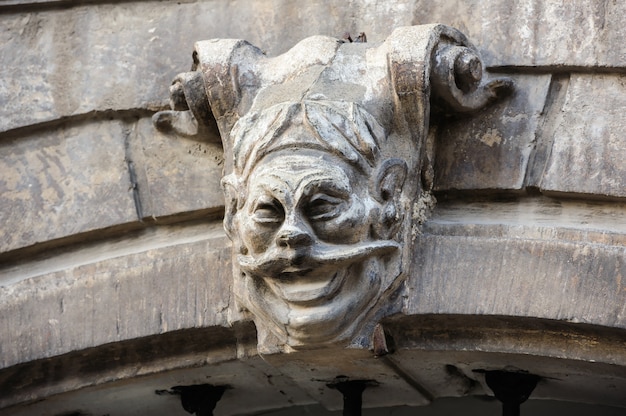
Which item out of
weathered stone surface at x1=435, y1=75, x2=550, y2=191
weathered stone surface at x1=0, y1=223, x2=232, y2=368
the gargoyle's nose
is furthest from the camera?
weathered stone surface at x1=0, y1=223, x2=232, y2=368

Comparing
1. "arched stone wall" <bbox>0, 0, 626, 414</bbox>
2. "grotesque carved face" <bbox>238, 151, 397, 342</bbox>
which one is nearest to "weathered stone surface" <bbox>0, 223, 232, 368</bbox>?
"arched stone wall" <bbox>0, 0, 626, 414</bbox>

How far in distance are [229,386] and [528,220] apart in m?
0.77

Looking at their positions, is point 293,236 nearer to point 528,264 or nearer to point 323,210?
point 323,210

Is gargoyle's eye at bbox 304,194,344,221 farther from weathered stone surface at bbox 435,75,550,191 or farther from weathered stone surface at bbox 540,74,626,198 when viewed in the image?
weathered stone surface at bbox 540,74,626,198

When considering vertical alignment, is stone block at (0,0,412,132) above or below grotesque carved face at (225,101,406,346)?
above

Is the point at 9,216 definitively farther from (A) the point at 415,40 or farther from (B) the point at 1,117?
(A) the point at 415,40

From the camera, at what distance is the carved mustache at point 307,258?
2.41 m

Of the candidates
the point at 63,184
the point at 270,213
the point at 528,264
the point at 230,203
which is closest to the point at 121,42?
the point at 63,184

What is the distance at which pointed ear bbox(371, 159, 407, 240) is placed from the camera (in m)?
2.50

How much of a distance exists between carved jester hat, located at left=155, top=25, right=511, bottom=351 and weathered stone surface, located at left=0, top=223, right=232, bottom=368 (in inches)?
5.5

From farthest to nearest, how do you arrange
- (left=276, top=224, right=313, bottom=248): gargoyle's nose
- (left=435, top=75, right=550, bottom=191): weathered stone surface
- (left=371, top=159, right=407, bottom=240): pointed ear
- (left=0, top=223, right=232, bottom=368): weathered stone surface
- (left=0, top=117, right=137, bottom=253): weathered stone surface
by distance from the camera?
1. (left=0, top=117, right=137, bottom=253): weathered stone surface
2. (left=0, top=223, right=232, bottom=368): weathered stone surface
3. (left=435, top=75, right=550, bottom=191): weathered stone surface
4. (left=371, top=159, right=407, bottom=240): pointed ear
5. (left=276, top=224, right=313, bottom=248): gargoyle's nose

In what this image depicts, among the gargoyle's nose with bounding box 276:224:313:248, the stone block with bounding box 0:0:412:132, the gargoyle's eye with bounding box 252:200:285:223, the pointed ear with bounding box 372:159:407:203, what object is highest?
the stone block with bounding box 0:0:412:132

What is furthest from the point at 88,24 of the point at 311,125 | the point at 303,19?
the point at 311,125

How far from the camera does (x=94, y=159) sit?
9.52 feet
